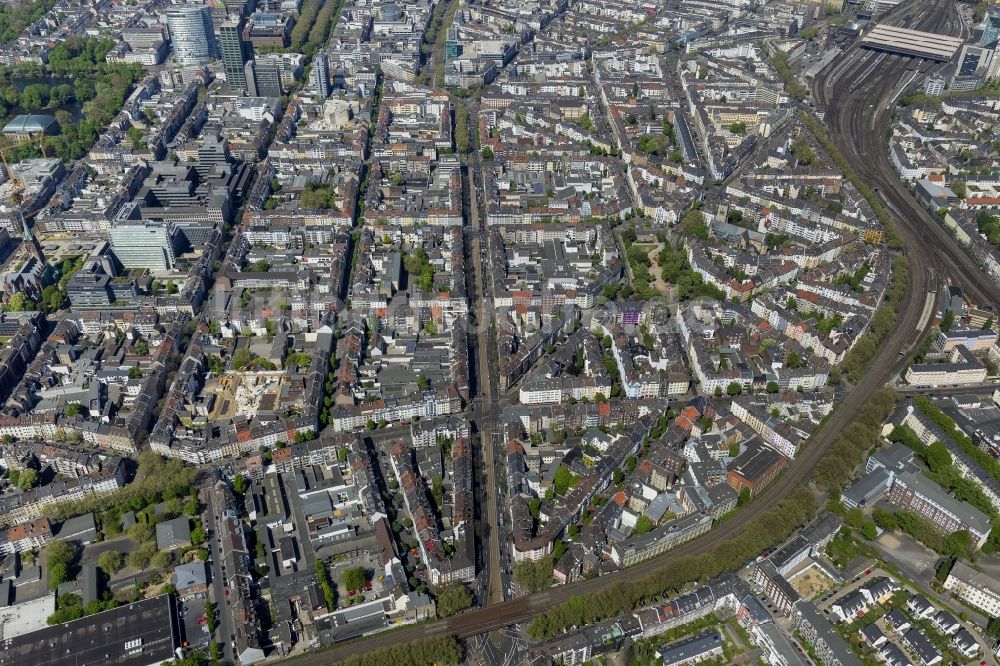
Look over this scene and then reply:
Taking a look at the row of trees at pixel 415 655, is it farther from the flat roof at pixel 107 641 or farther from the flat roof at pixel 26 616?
the flat roof at pixel 26 616

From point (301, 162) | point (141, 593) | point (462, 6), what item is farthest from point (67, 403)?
point (462, 6)

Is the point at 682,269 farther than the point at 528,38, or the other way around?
the point at 528,38

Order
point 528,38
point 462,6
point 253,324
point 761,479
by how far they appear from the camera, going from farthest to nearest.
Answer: point 462,6 < point 528,38 < point 253,324 < point 761,479

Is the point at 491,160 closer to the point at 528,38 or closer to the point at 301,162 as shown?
the point at 301,162

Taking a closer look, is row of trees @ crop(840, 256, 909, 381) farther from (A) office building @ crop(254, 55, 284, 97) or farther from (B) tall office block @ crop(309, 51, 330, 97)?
(A) office building @ crop(254, 55, 284, 97)

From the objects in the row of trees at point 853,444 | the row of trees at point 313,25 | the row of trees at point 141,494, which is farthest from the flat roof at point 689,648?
the row of trees at point 313,25
